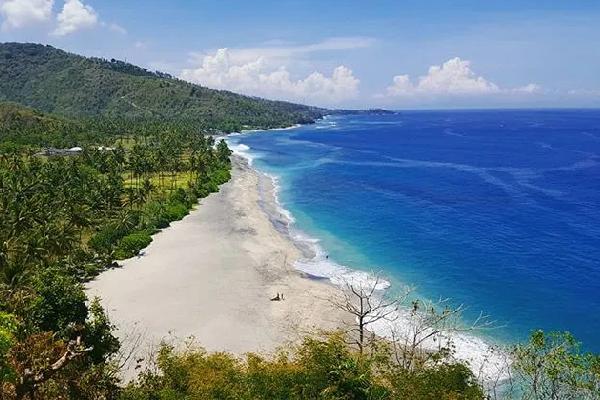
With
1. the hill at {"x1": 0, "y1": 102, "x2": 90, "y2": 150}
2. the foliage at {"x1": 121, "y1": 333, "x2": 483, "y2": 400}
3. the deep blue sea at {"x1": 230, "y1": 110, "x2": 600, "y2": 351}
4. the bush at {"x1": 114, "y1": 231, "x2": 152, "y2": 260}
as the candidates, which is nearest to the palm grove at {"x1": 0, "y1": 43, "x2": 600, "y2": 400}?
the foliage at {"x1": 121, "y1": 333, "x2": 483, "y2": 400}

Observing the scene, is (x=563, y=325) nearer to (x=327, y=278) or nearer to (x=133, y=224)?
(x=327, y=278)

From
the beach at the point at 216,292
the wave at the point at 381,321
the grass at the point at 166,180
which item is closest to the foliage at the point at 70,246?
the grass at the point at 166,180

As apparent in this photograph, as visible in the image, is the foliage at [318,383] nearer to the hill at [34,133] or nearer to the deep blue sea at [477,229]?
the deep blue sea at [477,229]

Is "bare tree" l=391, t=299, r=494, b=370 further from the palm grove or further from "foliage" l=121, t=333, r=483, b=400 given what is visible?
"foliage" l=121, t=333, r=483, b=400

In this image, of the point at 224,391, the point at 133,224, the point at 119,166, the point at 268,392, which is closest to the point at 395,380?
the point at 268,392

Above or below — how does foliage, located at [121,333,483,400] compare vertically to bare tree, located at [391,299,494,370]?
above

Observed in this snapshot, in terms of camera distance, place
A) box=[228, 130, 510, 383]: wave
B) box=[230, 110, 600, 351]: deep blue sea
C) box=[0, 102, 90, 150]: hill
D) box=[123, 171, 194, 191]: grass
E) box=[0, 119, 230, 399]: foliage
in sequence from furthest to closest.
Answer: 1. box=[0, 102, 90, 150]: hill
2. box=[123, 171, 194, 191]: grass
3. box=[230, 110, 600, 351]: deep blue sea
4. box=[228, 130, 510, 383]: wave
5. box=[0, 119, 230, 399]: foliage
